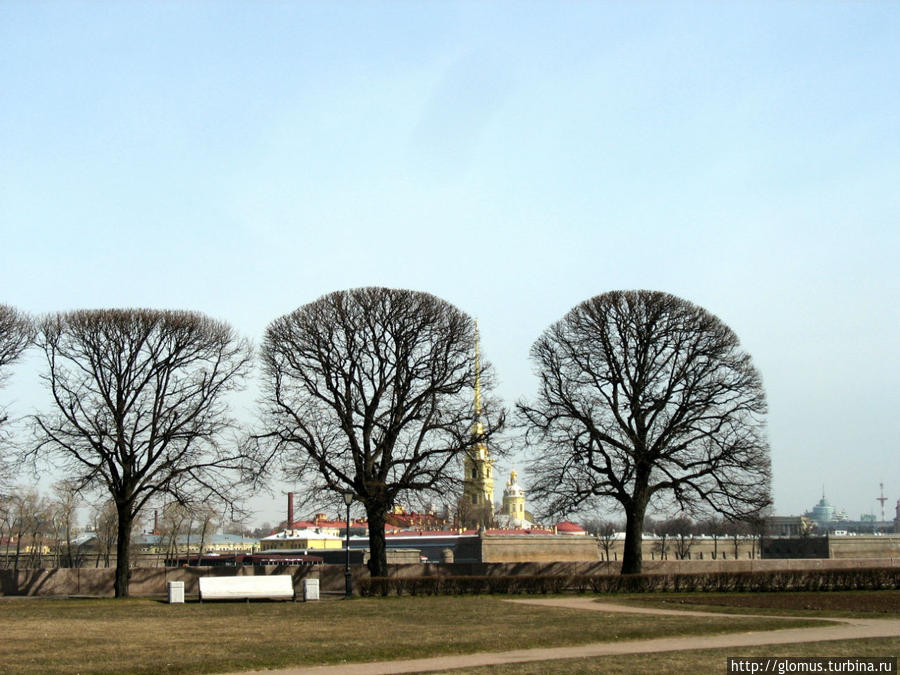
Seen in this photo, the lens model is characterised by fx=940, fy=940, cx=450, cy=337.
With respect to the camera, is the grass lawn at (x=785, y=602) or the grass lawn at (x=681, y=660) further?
the grass lawn at (x=785, y=602)

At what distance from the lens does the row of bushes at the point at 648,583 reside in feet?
111

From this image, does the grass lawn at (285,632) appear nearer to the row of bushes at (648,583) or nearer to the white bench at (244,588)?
the white bench at (244,588)

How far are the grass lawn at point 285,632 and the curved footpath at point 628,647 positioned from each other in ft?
1.90

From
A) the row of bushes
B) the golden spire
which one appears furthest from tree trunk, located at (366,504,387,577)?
the golden spire

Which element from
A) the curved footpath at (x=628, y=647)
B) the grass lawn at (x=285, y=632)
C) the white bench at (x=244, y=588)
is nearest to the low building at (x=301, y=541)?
the white bench at (x=244, y=588)

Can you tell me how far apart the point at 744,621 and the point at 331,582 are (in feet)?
77.6

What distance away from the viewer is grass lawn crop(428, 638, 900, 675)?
13.1m

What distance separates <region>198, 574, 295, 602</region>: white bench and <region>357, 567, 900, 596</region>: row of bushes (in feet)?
12.6

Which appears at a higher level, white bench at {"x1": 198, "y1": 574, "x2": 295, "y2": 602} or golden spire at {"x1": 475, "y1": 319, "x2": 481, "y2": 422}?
golden spire at {"x1": 475, "y1": 319, "x2": 481, "y2": 422}

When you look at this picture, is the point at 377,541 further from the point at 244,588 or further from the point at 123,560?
the point at 123,560

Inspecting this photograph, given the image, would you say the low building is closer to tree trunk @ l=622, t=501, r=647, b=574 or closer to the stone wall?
the stone wall

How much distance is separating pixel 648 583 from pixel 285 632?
19.7 metres

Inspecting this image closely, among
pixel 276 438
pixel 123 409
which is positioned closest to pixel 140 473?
pixel 123 409

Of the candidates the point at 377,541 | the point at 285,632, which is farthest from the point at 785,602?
the point at 377,541
